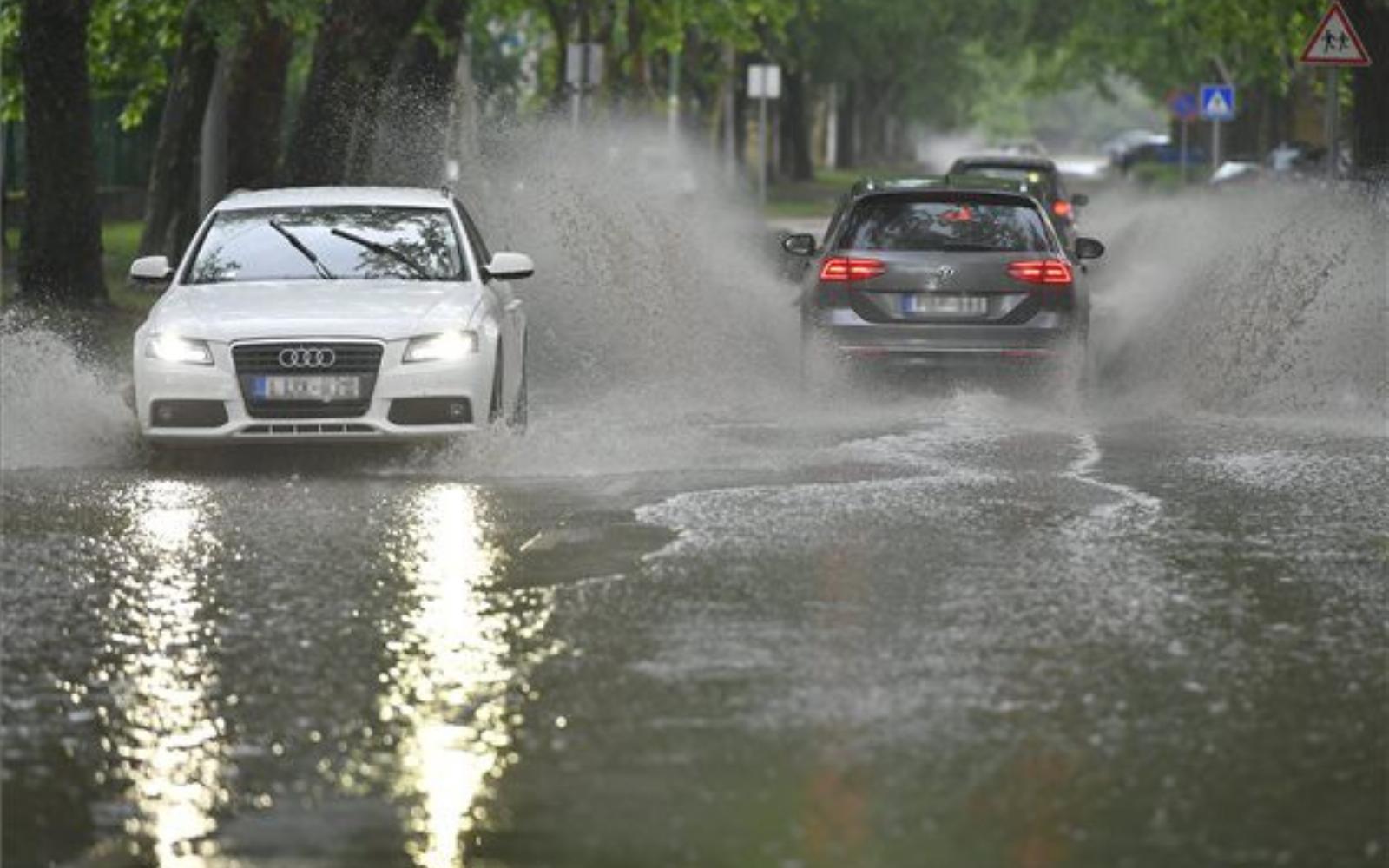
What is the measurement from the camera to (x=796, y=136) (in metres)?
93.8

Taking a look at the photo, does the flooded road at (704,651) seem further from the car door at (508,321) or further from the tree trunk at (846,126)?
the tree trunk at (846,126)

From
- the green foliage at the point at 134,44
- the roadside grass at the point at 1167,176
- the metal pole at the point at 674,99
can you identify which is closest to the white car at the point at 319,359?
the green foliage at the point at 134,44

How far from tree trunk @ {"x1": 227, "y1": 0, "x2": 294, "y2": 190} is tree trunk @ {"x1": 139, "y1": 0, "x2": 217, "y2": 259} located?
510 mm

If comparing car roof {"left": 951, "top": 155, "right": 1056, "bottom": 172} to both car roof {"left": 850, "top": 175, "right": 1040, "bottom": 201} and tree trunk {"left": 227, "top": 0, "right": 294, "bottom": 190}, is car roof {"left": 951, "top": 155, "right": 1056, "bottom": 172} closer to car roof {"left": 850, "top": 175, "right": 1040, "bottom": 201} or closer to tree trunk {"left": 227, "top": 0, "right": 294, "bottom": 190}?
tree trunk {"left": 227, "top": 0, "right": 294, "bottom": 190}

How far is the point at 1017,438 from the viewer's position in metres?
18.8

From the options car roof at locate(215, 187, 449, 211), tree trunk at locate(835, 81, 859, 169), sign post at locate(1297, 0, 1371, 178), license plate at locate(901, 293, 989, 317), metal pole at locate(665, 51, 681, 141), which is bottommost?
tree trunk at locate(835, 81, 859, 169)

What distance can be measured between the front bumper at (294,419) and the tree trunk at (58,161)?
11.7m

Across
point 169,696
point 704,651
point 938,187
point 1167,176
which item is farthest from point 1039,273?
point 1167,176

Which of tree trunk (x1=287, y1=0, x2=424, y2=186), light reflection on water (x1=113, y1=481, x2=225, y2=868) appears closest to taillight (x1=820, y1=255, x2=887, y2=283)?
light reflection on water (x1=113, y1=481, x2=225, y2=868)

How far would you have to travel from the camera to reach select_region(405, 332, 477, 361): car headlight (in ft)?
54.9

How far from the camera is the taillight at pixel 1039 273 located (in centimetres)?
2094

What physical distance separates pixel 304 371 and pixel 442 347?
69 centimetres

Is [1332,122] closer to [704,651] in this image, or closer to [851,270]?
[851,270]

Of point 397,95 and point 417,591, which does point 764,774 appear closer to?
point 417,591
